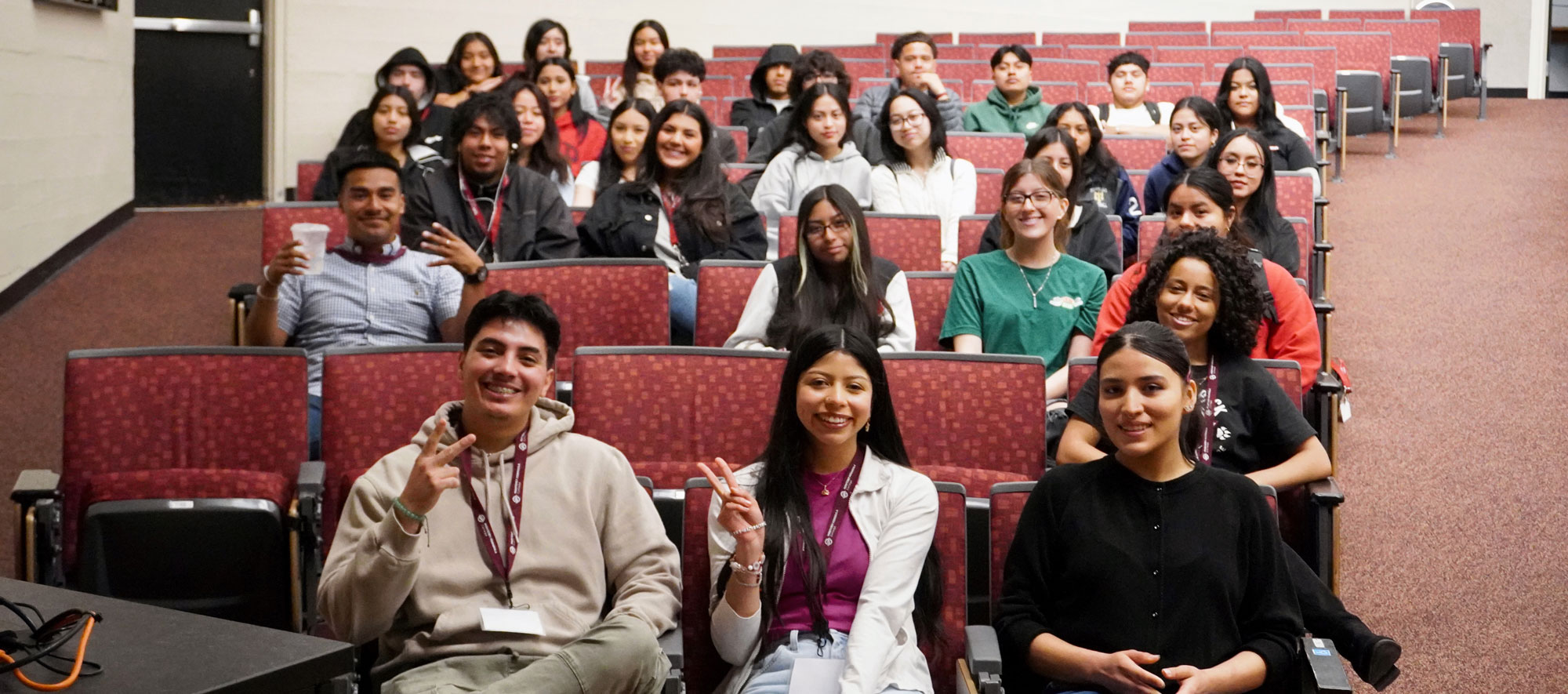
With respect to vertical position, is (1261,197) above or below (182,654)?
above

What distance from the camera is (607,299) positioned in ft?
10.4

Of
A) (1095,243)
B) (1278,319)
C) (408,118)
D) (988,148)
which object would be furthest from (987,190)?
(408,118)

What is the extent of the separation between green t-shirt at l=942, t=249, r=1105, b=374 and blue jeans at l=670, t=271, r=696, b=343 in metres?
0.69

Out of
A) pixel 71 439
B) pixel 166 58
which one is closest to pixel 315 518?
pixel 71 439

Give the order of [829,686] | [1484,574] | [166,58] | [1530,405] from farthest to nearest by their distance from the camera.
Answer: [166,58]
[1530,405]
[1484,574]
[829,686]

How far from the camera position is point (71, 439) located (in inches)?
97.3

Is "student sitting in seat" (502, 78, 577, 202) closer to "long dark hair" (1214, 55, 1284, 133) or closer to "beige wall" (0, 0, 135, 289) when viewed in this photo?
"beige wall" (0, 0, 135, 289)

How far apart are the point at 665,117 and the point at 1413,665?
226cm

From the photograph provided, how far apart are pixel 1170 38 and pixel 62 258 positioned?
19.1ft

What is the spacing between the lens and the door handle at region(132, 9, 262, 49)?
21.5 feet

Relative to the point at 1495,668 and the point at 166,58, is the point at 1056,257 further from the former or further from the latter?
the point at 166,58

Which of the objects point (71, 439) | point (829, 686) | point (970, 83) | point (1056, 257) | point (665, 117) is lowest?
point (829, 686)

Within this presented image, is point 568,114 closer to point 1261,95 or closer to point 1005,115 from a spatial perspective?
point 1005,115

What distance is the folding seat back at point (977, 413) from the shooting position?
253 centimetres
